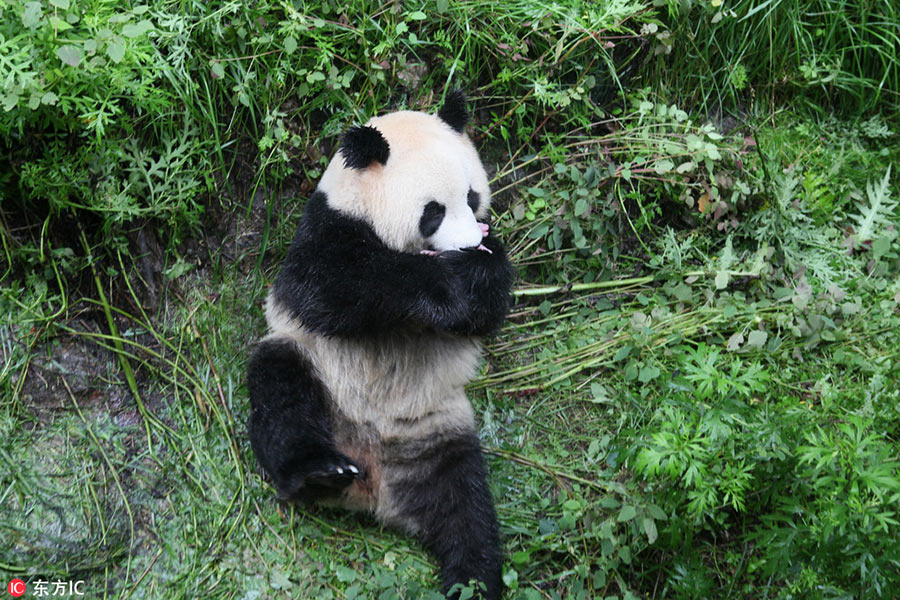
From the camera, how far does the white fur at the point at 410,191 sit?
2.78 meters

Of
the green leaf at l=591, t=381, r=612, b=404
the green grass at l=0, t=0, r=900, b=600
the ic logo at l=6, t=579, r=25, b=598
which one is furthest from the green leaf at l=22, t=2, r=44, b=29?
the green leaf at l=591, t=381, r=612, b=404

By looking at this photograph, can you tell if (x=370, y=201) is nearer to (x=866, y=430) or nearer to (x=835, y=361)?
(x=866, y=430)

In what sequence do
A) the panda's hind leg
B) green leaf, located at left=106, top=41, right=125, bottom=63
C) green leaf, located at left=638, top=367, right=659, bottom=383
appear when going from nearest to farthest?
green leaf, located at left=106, top=41, right=125, bottom=63 → the panda's hind leg → green leaf, located at left=638, top=367, right=659, bottom=383

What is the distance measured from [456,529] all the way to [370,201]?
1.28 m

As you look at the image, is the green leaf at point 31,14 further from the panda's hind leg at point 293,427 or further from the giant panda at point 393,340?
the panda's hind leg at point 293,427

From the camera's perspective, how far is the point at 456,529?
115 inches

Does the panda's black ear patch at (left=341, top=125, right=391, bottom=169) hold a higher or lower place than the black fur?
higher

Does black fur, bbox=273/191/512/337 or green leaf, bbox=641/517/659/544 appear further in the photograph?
black fur, bbox=273/191/512/337

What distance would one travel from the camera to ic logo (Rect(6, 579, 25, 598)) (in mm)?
2729

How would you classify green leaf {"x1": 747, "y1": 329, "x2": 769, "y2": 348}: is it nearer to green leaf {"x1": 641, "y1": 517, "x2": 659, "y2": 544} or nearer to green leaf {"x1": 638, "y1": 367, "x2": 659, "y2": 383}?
green leaf {"x1": 638, "y1": 367, "x2": 659, "y2": 383}

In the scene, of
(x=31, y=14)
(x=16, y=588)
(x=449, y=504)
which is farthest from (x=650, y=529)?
(x=31, y=14)

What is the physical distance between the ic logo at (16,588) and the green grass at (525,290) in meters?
0.09

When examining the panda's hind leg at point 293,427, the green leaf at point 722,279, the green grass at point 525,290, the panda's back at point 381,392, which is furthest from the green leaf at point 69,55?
the green leaf at point 722,279

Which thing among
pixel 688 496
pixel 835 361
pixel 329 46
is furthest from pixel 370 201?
pixel 835 361
